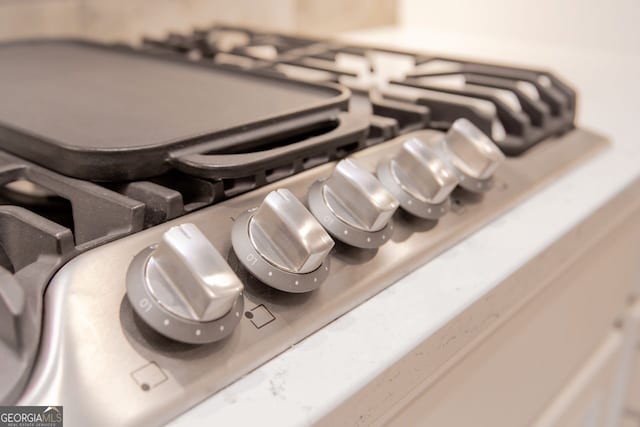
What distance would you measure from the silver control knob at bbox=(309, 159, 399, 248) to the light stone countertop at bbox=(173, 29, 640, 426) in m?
0.04

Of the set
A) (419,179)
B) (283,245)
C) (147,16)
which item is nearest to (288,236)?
(283,245)

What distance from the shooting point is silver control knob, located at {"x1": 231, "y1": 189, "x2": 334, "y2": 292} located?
1.14 feet

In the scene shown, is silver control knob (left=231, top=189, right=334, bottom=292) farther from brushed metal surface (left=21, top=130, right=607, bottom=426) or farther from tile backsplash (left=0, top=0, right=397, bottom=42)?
tile backsplash (left=0, top=0, right=397, bottom=42)

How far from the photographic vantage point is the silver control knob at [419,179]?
45cm

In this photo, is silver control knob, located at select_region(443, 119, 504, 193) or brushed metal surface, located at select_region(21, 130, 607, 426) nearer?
brushed metal surface, located at select_region(21, 130, 607, 426)

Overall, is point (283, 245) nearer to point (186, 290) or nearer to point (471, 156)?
point (186, 290)

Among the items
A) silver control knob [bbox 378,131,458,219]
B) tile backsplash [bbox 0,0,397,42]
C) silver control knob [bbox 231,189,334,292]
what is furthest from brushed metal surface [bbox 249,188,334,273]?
tile backsplash [bbox 0,0,397,42]

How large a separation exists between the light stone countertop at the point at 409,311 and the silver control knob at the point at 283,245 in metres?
0.04

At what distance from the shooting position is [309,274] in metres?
0.36

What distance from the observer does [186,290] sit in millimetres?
307

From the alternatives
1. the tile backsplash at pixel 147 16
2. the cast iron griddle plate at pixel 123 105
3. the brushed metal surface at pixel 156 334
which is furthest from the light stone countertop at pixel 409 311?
the tile backsplash at pixel 147 16

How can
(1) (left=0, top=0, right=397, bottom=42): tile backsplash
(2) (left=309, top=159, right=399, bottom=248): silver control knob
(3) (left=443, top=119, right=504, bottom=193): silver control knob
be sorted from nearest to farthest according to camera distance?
(2) (left=309, top=159, right=399, bottom=248): silver control knob
(3) (left=443, top=119, right=504, bottom=193): silver control knob
(1) (left=0, top=0, right=397, bottom=42): tile backsplash

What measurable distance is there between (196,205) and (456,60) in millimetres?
452

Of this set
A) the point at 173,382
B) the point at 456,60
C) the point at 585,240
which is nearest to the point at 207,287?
the point at 173,382
